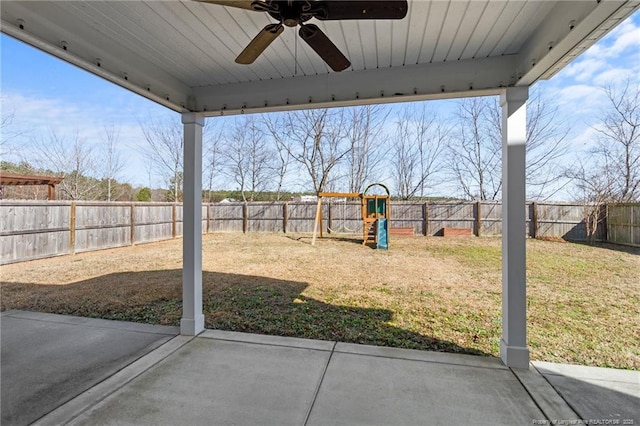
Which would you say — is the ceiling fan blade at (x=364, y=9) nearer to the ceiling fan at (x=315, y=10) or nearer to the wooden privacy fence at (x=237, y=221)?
the ceiling fan at (x=315, y=10)

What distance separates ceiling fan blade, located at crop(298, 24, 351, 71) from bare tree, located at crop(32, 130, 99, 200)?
15.0m

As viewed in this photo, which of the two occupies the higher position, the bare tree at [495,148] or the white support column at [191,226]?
the bare tree at [495,148]

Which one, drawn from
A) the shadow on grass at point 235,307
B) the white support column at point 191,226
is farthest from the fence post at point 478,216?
the white support column at point 191,226

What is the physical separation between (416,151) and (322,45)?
49.7 ft

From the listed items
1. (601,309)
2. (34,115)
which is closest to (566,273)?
(601,309)

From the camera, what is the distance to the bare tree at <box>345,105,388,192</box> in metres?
15.6

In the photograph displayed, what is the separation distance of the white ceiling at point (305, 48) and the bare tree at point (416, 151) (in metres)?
13.6

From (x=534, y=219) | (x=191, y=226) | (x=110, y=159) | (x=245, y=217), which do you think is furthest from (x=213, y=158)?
Result: (x=534, y=219)

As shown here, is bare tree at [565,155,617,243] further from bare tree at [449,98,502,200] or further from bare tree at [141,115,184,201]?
bare tree at [141,115,184,201]

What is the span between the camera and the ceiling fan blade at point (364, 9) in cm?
143

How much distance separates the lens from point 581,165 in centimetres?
1145

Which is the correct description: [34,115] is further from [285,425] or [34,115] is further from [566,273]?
[566,273]

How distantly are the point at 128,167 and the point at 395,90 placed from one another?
52.3 ft

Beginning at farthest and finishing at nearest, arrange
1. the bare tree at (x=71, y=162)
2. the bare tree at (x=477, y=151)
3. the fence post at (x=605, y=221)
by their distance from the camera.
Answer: the bare tree at (x=477, y=151), the bare tree at (x=71, y=162), the fence post at (x=605, y=221)
